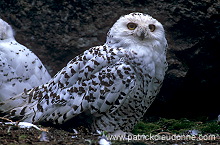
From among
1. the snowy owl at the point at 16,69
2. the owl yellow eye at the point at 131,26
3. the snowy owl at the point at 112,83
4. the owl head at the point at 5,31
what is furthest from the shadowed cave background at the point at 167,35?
the owl yellow eye at the point at 131,26

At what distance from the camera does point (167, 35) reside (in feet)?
19.9

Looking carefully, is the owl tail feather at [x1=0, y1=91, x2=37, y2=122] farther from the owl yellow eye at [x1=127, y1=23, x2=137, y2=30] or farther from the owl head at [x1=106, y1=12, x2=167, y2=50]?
the owl yellow eye at [x1=127, y1=23, x2=137, y2=30]

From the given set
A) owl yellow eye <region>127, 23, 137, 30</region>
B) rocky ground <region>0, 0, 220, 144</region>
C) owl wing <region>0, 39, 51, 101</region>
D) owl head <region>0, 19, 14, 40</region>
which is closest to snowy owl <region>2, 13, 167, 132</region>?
owl yellow eye <region>127, 23, 137, 30</region>

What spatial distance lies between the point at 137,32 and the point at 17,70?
1.79m

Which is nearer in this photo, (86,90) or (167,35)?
(86,90)

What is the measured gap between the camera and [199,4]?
5.89 meters

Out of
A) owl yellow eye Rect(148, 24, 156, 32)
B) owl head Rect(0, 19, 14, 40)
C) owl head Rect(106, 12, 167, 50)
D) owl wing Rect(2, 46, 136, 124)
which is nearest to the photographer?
owl wing Rect(2, 46, 136, 124)

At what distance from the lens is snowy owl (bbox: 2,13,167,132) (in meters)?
4.60

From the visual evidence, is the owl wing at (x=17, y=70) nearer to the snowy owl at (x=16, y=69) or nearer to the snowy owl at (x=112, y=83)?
the snowy owl at (x=16, y=69)

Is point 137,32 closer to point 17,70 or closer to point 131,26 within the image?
point 131,26

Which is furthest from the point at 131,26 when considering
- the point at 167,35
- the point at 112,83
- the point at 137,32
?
the point at 167,35

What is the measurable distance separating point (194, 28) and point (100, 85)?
2.00 meters

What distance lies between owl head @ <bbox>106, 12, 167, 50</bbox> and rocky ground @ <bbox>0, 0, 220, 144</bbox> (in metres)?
1.13

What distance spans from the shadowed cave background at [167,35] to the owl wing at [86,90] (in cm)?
132
